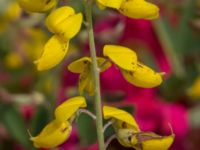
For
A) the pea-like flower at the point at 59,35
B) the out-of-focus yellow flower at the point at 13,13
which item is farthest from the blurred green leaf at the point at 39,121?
the pea-like flower at the point at 59,35

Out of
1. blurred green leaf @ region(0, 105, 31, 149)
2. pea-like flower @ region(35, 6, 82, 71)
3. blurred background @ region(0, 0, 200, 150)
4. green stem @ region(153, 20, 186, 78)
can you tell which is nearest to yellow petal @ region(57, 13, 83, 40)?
pea-like flower @ region(35, 6, 82, 71)

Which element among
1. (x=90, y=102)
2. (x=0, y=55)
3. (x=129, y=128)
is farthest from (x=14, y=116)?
(x=129, y=128)

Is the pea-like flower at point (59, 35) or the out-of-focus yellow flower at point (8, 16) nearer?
the pea-like flower at point (59, 35)

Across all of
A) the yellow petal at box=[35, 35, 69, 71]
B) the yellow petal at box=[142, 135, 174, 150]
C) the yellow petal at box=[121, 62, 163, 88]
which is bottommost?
the yellow petal at box=[142, 135, 174, 150]

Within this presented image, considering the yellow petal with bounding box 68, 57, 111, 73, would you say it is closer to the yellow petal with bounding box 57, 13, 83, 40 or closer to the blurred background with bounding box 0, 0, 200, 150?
the yellow petal with bounding box 57, 13, 83, 40

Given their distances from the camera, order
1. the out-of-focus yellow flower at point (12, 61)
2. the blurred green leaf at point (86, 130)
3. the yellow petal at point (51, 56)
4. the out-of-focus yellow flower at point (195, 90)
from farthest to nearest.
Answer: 1. the out-of-focus yellow flower at point (12, 61)
2. the out-of-focus yellow flower at point (195, 90)
3. the blurred green leaf at point (86, 130)
4. the yellow petal at point (51, 56)

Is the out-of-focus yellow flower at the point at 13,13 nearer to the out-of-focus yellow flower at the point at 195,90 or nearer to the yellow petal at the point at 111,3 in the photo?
the out-of-focus yellow flower at the point at 195,90
